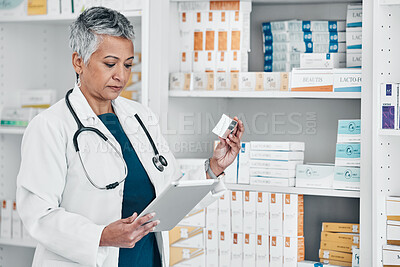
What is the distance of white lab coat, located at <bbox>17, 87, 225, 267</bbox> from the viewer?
1.60 m

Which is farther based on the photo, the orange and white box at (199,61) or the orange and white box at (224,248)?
the orange and white box at (199,61)

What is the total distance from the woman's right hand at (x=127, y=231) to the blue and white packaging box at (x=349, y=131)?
3.33ft

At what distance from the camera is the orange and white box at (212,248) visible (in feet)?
7.84

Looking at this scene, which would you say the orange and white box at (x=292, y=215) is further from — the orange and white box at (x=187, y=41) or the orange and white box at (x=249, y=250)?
the orange and white box at (x=187, y=41)

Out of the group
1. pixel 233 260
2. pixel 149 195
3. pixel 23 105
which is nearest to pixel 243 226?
pixel 233 260

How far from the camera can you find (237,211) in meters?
2.37

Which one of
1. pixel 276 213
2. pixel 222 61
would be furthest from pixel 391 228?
pixel 222 61

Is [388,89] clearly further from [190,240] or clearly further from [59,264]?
[59,264]

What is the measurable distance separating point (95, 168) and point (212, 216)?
826 mm

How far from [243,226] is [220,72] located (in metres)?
0.71

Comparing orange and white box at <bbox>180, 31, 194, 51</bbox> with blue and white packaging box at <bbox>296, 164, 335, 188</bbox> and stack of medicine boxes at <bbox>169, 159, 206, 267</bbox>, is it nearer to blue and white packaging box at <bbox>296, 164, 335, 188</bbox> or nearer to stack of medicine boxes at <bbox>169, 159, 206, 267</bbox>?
stack of medicine boxes at <bbox>169, 159, 206, 267</bbox>

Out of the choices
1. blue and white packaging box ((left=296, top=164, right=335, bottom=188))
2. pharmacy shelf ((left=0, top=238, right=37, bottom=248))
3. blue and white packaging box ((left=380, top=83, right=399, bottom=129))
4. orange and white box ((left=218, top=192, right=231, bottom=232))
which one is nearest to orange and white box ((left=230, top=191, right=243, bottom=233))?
orange and white box ((left=218, top=192, right=231, bottom=232))

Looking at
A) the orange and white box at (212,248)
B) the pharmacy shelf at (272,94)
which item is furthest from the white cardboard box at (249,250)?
the pharmacy shelf at (272,94)

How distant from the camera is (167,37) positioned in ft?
8.00
